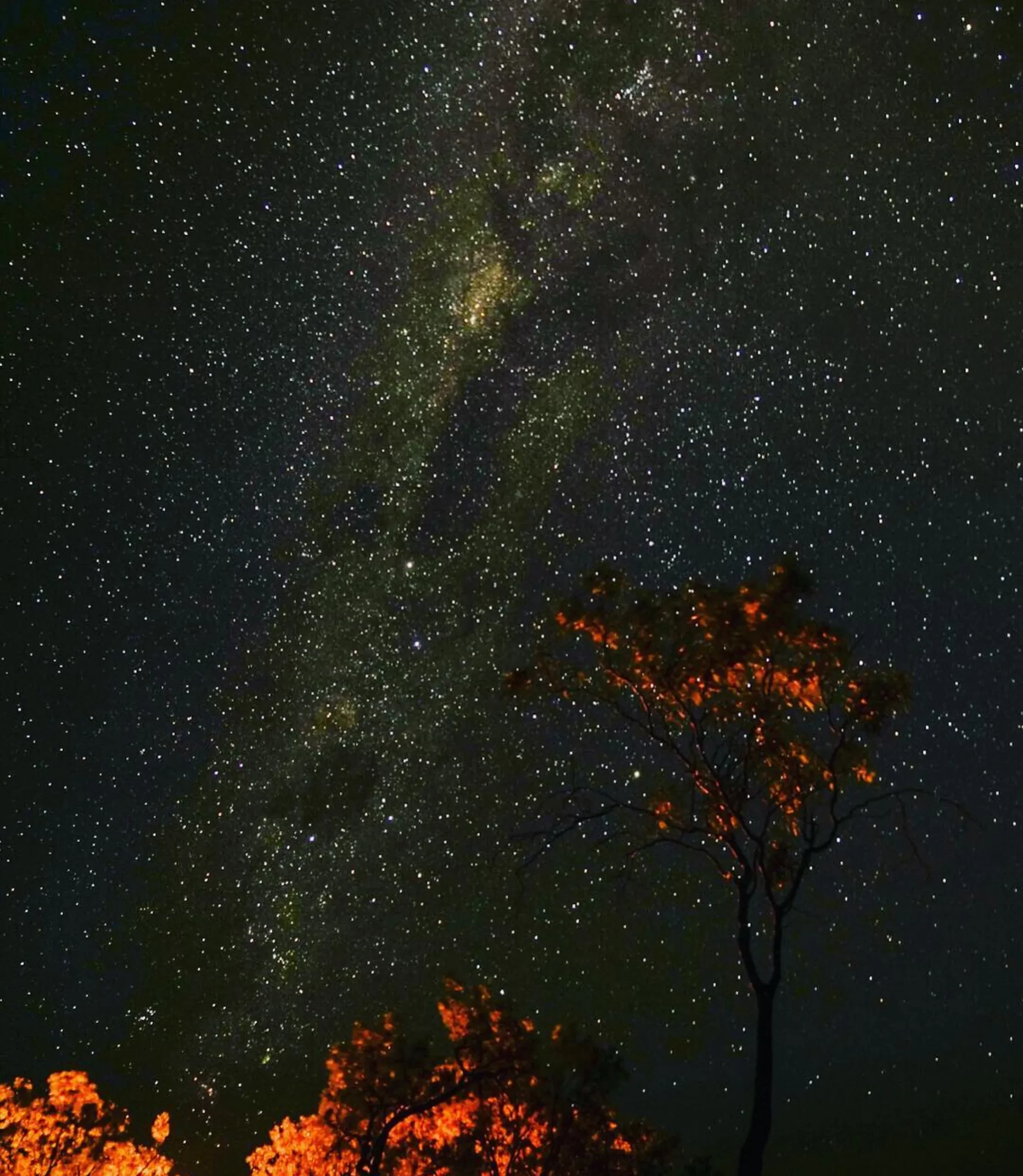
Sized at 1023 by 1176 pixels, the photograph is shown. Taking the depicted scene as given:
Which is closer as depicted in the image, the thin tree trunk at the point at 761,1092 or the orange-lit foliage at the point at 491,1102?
the thin tree trunk at the point at 761,1092

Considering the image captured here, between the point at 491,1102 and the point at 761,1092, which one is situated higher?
the point at 491,1102

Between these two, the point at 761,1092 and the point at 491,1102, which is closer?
the point at 761,1092

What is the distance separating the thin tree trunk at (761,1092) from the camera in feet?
18.8

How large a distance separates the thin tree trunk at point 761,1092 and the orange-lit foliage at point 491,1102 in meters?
3.10

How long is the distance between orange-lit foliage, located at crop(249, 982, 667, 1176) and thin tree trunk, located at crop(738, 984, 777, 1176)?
310 centimetres

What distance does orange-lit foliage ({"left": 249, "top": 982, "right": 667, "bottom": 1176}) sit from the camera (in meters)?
8.89

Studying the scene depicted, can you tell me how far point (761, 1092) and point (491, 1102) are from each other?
188 inches

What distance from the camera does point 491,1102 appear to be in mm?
9867

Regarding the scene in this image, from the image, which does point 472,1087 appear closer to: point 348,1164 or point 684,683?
point 348,1164

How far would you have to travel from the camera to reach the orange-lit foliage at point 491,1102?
889 centimetres

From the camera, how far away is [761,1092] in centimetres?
594

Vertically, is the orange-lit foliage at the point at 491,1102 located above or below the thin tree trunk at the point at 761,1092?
above

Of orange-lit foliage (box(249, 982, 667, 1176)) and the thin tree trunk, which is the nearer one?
the thin tree trunk

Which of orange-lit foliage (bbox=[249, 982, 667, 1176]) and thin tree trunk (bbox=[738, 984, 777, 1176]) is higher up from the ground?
orange-lit foliage (bbox=[249, 982, 667, 1176])
